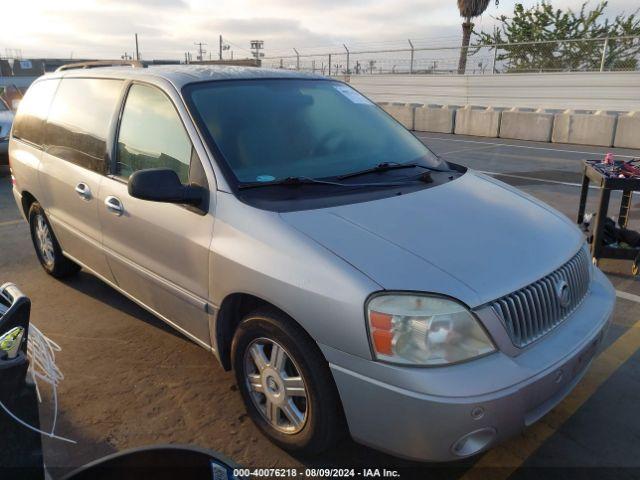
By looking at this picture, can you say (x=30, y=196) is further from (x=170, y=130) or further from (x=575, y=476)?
(x=575, y=476)

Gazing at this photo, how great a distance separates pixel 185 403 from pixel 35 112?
121 inches

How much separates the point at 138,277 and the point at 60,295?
1669 mm

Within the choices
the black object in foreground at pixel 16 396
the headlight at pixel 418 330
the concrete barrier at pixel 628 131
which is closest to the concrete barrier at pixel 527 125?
the concrete barrier at pixel 628 131

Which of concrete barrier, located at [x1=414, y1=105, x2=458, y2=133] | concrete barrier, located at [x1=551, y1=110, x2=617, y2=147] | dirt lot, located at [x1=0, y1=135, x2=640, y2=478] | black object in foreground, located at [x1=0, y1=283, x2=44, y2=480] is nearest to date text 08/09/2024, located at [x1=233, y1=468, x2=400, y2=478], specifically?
dirt lot, located at [x1=0, y1=135, x2=640, y2=478]

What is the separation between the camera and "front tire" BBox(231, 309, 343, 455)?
2.26 m

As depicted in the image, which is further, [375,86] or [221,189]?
[375,86]

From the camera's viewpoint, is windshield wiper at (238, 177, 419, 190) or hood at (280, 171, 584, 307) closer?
hood at (280, 171, 584, 307)

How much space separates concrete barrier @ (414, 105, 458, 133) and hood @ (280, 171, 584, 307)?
14.6 metres

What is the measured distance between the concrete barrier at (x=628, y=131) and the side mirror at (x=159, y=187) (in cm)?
1338

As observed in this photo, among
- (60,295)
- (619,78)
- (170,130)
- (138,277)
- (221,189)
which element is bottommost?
(60,295)

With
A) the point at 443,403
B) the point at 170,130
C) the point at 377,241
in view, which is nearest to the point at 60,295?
the point at 170,130

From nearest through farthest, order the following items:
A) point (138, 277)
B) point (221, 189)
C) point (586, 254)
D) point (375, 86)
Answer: point (221, 189)
point (586, 254)
point (138, 277)
point (375, 86)

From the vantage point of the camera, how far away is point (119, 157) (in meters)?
3.35

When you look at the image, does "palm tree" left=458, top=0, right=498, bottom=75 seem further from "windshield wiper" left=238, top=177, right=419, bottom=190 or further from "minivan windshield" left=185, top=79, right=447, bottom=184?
"windshield wiper" left=238, top=177, right=419, bottom=190
